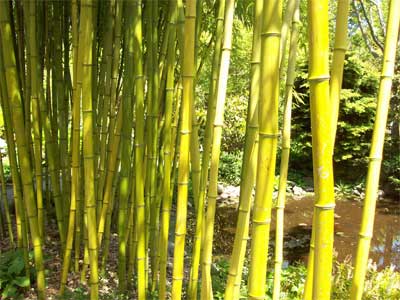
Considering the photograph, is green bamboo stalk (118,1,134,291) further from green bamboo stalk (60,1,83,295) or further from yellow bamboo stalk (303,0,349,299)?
yellow bamboo stalk (303,0,349,299)

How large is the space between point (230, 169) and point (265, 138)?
639 centimetres

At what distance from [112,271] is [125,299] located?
0.38 m

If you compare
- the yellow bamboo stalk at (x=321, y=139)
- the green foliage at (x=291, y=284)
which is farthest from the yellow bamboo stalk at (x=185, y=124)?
the green foliage at (x=291, y=284)

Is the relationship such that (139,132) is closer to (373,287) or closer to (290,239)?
(373,287)

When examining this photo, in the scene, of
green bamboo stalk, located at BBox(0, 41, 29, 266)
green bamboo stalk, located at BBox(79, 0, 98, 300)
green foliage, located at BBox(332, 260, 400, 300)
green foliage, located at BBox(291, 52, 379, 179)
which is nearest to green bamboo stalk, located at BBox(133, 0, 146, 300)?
green bamboo stalk, located at BBox(79, 0, 98, 300)

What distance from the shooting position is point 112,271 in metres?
2.19

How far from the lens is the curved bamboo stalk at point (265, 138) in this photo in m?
0.61

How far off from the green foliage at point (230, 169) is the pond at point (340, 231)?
3.47ft

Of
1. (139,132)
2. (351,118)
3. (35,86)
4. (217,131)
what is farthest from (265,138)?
(351,118)

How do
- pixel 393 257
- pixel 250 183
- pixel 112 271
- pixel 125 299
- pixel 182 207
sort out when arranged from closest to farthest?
pixel 250 183
pixel 182 207
pixel 125 299
pixel 112 271
pixel 393 257

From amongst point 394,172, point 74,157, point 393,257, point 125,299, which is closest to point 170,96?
point 74,157

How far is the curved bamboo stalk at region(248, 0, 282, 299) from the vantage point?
24.0 inches

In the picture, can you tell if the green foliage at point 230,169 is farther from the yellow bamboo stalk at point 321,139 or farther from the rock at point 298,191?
the yellow bamboo stalk at point 321,139

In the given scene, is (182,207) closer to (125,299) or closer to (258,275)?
(258,275)
